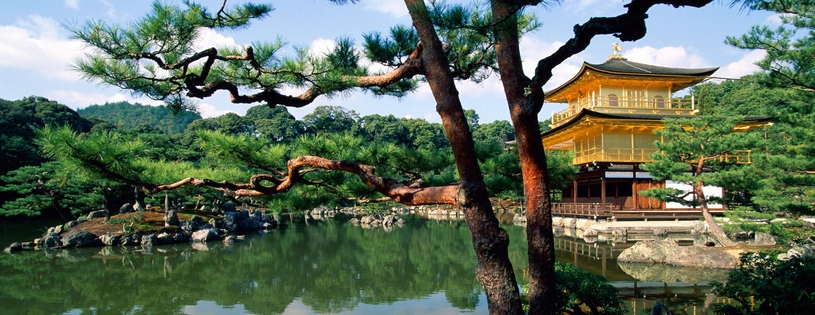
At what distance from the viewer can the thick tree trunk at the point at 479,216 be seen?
2.07 meters

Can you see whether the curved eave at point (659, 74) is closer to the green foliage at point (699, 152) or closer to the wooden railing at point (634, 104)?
the wooden railing at point (634, 104)

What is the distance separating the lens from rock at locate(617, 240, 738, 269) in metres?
7.47

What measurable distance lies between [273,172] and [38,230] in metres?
16.5

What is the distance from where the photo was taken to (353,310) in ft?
17.6

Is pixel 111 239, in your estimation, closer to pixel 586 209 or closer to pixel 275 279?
pixel 275 279

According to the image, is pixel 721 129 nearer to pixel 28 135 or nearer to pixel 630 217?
pixel 630 217

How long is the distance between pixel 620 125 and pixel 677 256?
23.5 ft

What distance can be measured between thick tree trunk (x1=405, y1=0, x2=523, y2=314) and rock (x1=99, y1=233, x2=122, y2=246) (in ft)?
40.8

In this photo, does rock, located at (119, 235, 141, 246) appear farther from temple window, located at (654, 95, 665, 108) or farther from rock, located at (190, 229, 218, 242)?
temple window, located at (654, 95, 665, 108)

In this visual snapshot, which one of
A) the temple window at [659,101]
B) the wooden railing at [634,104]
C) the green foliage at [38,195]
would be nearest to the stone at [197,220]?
the green foliage at [38,195]

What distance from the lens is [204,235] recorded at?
42.0 ft

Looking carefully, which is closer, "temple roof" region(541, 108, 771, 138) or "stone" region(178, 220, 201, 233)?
"stone" region(178, 220, 201, 233)

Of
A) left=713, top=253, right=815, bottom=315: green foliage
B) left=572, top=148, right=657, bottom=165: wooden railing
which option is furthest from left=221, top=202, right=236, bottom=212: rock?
left=713, top=253, right=815, bottom=315: green foliage

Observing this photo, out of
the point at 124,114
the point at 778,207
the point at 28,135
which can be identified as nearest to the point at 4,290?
the point at 778,207
